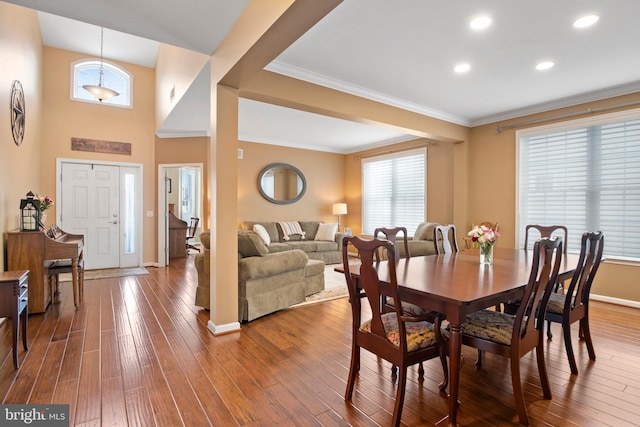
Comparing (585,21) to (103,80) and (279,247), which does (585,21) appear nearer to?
(279,247)

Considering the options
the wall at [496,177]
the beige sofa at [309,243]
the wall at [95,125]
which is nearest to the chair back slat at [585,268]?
the wall at [496,177]

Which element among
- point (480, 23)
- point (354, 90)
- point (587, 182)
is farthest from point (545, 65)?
point (354, 90)

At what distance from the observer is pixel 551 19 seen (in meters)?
2.58

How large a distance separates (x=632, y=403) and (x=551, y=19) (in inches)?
110

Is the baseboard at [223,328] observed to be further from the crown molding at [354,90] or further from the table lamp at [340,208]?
the table lamp at [340,208]

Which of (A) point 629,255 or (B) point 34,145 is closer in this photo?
(A) point 629,255

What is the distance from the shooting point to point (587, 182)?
431 cm

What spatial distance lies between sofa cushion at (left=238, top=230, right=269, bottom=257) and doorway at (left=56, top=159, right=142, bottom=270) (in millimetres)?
4047

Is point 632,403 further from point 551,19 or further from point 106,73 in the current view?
point 106,73

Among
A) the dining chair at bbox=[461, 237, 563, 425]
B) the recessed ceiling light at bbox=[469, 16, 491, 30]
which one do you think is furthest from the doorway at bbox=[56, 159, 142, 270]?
the dining chair at bbox=[461, 237, 563, 425]

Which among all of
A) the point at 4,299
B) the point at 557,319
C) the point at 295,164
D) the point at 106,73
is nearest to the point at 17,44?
the point at 106,73

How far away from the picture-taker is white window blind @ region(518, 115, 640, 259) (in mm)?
3971

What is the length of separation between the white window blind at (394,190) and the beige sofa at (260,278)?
3600 millimetres

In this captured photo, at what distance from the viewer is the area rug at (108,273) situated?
5398 millimetres
